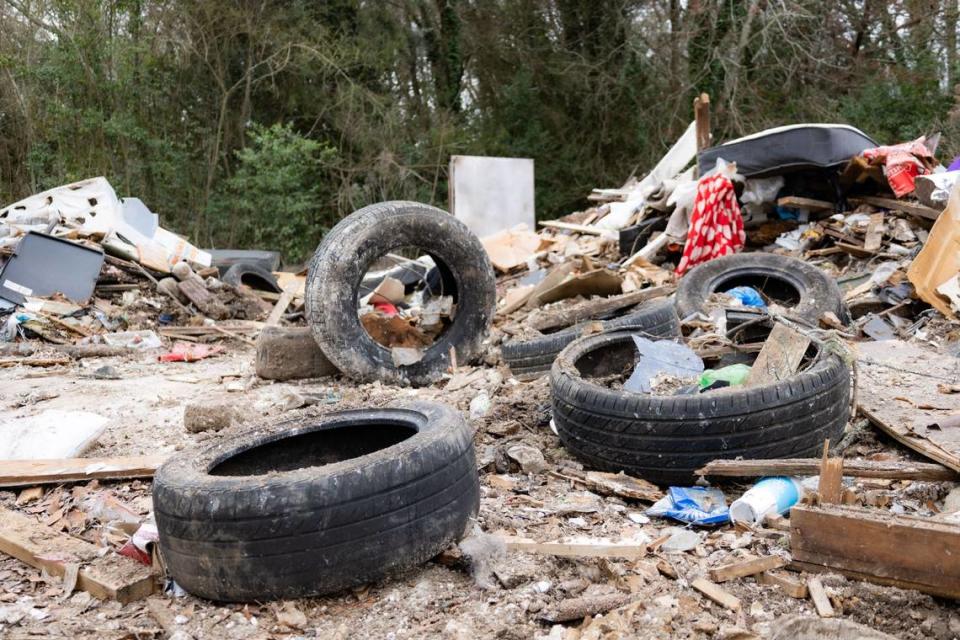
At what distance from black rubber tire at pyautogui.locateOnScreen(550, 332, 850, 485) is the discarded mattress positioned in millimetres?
5284

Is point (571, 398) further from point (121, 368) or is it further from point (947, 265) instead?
point (121, 368)

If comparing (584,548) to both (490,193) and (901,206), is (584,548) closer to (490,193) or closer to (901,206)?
(901,206)

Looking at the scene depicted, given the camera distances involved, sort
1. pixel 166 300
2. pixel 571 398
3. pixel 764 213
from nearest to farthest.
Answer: pixel 571 398 → pixel 764 213 → pixel 166 300

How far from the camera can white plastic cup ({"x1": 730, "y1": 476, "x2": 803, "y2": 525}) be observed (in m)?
3.12

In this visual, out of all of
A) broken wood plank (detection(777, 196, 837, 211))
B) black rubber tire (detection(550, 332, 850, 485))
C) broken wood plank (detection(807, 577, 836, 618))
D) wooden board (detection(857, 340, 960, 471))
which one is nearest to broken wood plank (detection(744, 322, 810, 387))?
black rubber tire (detection(550, 332, 850, 485))

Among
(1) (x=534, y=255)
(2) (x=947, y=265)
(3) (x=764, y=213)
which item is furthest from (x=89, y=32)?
(2) (x=947, y=265)

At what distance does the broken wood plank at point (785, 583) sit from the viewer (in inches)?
100

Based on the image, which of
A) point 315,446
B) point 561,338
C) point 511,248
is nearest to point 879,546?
point 315,446

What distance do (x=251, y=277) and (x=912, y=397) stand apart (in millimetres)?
8990

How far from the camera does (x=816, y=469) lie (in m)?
3.11

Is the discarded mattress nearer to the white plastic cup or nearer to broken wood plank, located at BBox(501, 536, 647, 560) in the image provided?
the white plastic cup

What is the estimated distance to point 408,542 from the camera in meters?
2.68

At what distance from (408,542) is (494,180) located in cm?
1297

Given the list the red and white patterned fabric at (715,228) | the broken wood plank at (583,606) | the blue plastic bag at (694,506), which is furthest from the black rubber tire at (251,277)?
the broken wood plank at (583,606)
